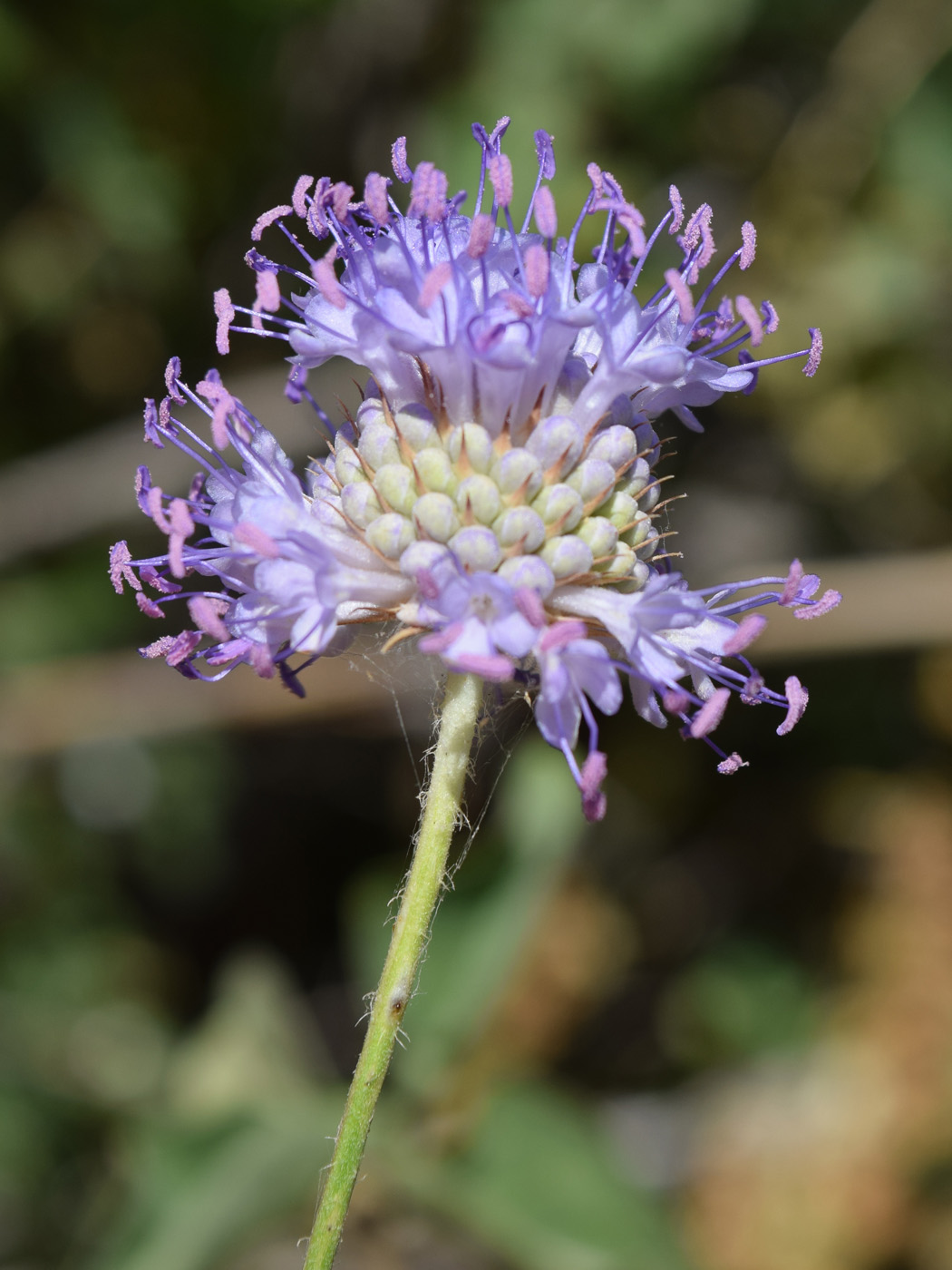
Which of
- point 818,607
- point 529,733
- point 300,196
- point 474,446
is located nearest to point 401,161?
point 300,196

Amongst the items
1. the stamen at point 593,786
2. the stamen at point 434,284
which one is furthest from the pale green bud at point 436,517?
the stamen at point 593,786

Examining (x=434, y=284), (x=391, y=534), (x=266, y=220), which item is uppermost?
(x=266, y=220)

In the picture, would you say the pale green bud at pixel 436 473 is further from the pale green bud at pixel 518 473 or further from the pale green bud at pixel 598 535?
the pale green bud at pixel 598 535

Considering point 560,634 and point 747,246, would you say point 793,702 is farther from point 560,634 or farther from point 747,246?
point 747,246

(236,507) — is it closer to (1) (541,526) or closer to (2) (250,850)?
(1) (541,526)

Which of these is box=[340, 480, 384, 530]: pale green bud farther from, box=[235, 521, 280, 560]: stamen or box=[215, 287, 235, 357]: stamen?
box=[215, 287, 235, 357]: stamen

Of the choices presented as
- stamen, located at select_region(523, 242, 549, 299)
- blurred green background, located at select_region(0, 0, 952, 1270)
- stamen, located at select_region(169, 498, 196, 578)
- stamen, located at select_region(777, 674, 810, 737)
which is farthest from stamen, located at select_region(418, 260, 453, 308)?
blurred green background, located at select_region(0, 0, 952, 1270)

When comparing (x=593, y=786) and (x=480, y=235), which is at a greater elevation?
(x=480, y=235)
